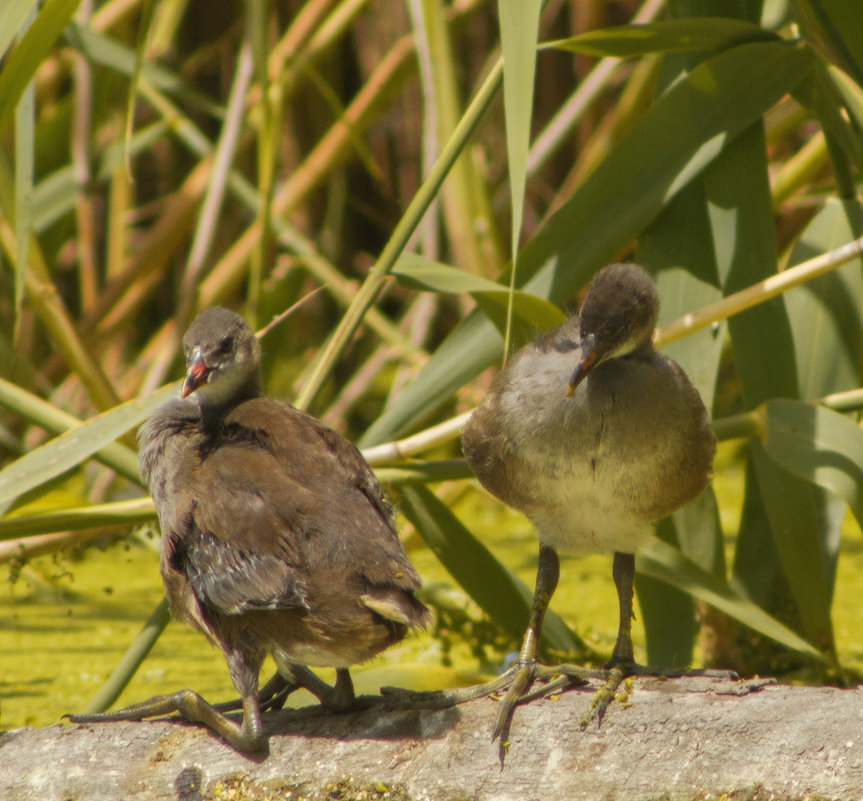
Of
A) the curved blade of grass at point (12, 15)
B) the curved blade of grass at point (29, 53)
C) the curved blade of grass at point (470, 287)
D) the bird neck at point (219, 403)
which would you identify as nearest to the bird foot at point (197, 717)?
the bird neck at point (219, 403)

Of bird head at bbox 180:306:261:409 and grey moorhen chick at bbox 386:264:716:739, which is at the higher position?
bird head at bbox 180:306:261:409

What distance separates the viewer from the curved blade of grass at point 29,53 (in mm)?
1990

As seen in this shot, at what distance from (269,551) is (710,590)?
962 millimetres

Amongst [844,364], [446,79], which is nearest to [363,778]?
[844,364]

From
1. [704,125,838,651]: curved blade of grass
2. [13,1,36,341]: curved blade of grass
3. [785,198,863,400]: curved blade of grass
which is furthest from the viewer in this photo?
[785,198,863,400]: curved blade of grass

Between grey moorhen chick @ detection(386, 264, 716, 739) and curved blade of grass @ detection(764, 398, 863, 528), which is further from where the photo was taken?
curved blade of grass @ detection(764, 398, 863, 528)

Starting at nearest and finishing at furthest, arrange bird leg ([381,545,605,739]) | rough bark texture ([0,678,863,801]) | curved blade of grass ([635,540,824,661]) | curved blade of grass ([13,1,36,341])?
rough bark texture ([0,678,863,801])
bird leg ([381,545,605,739])
curved blade of grass ([13,1,36,341])
curved blade of grass ([635,540,824,661])

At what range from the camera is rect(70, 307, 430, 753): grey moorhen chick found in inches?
73.8

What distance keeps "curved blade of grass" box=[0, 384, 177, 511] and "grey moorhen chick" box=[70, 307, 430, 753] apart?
0.22 feet

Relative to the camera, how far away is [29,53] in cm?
202

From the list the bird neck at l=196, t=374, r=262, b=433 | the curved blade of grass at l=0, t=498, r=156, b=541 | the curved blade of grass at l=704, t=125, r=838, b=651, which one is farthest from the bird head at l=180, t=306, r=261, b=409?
the curved blade of grass at l=704, t=125, r=838, b=651

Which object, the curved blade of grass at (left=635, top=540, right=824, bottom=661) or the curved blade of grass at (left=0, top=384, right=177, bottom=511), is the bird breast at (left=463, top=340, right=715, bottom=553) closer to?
the curved blade of grass at (left=635, top=540, right=824, bottom=661)

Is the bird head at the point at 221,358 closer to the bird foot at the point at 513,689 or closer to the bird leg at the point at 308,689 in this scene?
the bird leg at the point at 308,689

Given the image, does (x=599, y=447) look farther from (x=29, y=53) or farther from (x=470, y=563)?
(x=29, y=53)
